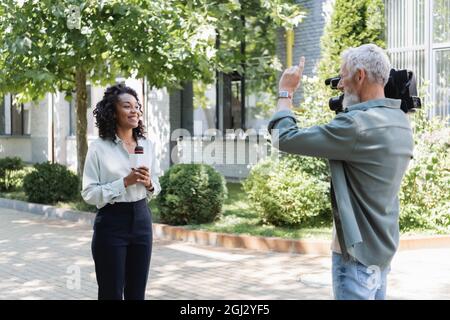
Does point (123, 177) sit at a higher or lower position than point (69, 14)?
lower

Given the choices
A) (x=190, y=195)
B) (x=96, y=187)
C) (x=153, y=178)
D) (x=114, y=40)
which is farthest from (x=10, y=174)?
(x=96, y=187)

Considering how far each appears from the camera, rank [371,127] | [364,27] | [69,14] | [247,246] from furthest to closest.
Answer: [364,27] < [69,14] < [247,246] < [371,127]

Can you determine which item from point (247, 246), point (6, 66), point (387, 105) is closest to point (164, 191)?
point (247, 246)

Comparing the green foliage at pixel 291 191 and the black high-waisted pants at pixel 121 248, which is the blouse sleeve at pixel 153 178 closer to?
the black high-waisted pants at pixel 121 248

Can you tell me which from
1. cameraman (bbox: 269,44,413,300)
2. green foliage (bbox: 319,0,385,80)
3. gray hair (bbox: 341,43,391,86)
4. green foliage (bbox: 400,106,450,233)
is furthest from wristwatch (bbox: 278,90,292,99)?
green foliage (bbox: 319,0,385,80)

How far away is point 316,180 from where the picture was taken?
1016 cm

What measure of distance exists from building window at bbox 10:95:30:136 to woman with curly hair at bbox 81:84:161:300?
22.5m

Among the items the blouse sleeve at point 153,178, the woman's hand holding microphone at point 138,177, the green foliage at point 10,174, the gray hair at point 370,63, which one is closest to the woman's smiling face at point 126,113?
the blouse sleeve at point 153,178

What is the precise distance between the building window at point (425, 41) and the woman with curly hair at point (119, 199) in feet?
27.4

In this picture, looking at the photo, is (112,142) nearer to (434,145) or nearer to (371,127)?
(371,127)

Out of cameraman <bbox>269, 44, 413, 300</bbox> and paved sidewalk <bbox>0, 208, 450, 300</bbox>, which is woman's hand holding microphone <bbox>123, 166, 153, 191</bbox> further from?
paved sidewalk <bbox>0, 208, 450, 300</bbox>

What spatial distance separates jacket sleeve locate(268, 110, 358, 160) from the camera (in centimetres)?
306

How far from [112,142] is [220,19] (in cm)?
894

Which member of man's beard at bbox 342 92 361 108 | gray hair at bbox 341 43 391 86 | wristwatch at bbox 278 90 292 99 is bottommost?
man's beard at bbox 342 92 361 108
